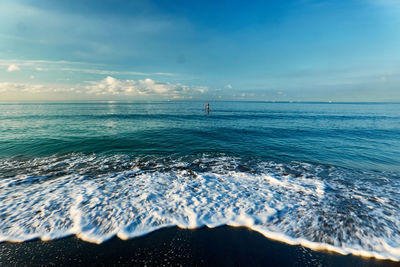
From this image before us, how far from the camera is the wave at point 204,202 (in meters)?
4.16

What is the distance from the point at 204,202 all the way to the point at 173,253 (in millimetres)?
2257

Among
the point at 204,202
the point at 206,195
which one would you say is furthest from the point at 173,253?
the point at 206,195

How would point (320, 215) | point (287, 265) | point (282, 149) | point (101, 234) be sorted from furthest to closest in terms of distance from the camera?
point (282, 149) → point (320, 215) → point (101, 234) → point (287, 265)

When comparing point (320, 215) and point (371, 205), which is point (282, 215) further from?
point (371, 205)

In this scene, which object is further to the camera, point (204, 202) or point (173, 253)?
point (204, 202)

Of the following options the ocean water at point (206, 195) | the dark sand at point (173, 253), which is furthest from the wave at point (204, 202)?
the dark sand at point (173, 253)

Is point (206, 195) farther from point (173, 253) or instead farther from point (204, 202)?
point (173, 253)

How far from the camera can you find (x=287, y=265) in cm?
333

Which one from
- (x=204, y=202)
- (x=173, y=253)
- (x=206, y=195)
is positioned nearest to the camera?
(x=173, y=253)

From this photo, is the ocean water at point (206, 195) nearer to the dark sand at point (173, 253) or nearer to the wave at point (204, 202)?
the wave at point (204, 202)

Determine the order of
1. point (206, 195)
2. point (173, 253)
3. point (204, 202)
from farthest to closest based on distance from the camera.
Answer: point (206, 195) < point (204, 202) < point (173, 253)

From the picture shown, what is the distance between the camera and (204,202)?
5664mm

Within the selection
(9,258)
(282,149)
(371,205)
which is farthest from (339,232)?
(282,149)

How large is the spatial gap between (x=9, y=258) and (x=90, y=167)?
223 inches
